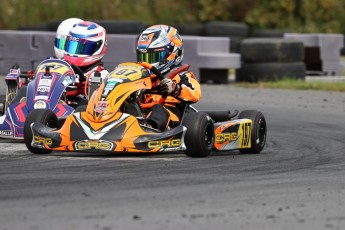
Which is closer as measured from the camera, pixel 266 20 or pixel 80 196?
pixel 80 196

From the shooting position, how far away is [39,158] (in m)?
7.62

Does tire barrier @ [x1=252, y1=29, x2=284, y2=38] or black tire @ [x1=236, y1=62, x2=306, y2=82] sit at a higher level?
black tire @ [x1=236, y1=62, x2=306, y2=82]

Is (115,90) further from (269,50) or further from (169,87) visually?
(269,50)

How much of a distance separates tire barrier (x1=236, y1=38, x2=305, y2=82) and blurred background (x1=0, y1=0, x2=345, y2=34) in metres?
8.50

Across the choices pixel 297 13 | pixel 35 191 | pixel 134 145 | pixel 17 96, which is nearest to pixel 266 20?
pixel 297 13

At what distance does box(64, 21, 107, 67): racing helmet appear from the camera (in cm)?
988

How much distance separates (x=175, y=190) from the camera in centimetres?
612

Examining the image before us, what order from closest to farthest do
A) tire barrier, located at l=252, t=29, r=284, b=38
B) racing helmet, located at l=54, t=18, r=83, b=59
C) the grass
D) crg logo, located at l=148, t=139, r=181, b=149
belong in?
crg logo, located at l=148, t=139, r=181, b=149
racing helmet, located at l=54, t=18, r=83, b=59
the grass
tire barrier, located at l=252, t=29, r=284, b=38

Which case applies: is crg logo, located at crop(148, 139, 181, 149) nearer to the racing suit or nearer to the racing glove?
the racing suit

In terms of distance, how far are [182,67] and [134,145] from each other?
1.02 m

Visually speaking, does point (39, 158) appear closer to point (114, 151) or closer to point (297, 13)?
point (114, 151)

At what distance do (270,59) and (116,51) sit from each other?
2311 millimetres

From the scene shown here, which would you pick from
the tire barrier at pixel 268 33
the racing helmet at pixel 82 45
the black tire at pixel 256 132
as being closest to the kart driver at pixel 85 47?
the racing helmet at pixel 82 45

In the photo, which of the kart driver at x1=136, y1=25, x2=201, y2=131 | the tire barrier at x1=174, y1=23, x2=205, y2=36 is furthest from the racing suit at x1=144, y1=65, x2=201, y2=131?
the tire barrier at x1=174, y1=23, x2=205, y2=36
